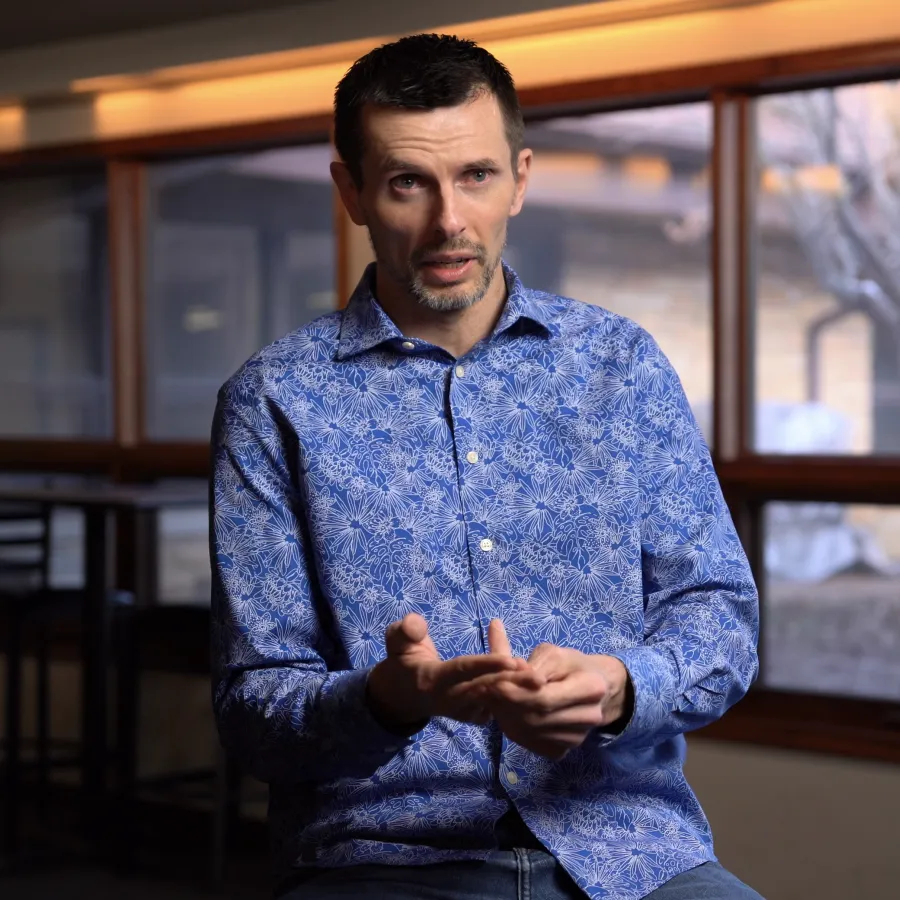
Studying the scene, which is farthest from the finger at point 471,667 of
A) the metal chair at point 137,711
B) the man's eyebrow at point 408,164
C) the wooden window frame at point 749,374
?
the metal chair at point 137,711

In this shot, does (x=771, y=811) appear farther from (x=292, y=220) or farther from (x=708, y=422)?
(x=292, y=220)

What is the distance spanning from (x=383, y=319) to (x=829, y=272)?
2.27 meters

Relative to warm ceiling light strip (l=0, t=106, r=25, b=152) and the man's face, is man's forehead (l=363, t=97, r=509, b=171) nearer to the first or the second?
the man's face

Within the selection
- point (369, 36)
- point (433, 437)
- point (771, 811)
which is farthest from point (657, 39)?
point (433, 437)

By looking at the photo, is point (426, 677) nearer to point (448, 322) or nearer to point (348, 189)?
point (448, 322)

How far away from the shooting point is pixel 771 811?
3.60 metres

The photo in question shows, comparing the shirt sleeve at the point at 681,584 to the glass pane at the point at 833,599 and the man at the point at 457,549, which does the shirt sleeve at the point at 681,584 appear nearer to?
the man at the point at 457,549

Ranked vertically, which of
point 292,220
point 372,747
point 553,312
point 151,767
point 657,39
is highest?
point 657,39

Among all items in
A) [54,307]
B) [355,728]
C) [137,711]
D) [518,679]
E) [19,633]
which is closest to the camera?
[518,679]

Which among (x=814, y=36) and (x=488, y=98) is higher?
(x=814, y=36)


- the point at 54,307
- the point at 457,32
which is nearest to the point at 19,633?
the point at 54,307

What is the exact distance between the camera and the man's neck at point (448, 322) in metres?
1.65

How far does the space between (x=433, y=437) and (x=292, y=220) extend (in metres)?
→ 3.14

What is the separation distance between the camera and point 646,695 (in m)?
1.37
